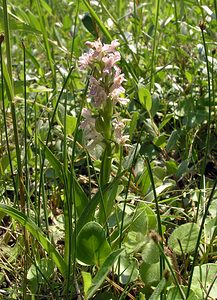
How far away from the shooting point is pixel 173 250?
98 centimetres

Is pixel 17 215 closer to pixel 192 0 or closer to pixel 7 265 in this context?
pixel 7 265

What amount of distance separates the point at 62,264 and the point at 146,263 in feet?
0.45

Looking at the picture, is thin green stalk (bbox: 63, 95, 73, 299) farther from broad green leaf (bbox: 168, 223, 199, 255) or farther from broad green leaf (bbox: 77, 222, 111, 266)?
broad green leaf (bbox: 168, 223, 199, 255)

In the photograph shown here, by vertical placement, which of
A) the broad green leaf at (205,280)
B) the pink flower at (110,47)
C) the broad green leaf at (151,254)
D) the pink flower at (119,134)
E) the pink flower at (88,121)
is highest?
the pink flower at (110,47)

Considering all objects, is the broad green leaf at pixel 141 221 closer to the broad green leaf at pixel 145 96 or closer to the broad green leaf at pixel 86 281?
the broad green leaf at pixel 86 281

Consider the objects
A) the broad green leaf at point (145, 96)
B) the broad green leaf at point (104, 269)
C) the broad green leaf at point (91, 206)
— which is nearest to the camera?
the broad green leaf at point (104, 269)

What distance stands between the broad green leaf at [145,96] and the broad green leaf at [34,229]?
1.71 ft

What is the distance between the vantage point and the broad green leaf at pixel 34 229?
0.88 metres

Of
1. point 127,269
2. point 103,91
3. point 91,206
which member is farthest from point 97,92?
point 127,269

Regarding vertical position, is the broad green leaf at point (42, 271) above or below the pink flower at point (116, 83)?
below

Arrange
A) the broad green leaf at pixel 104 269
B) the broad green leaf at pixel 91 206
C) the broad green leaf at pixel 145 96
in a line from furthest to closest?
the broad green leaf at pixel 145 96 → the broad green leaf at pixel 91 206 → the broad green leaf at pixel 104 269

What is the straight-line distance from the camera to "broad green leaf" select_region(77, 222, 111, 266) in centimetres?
90

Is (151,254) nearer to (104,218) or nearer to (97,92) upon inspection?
(104,218)

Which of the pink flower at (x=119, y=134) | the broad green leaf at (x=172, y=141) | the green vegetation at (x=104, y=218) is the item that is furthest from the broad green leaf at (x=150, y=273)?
the broad green leaf at (x=172, y=141)
